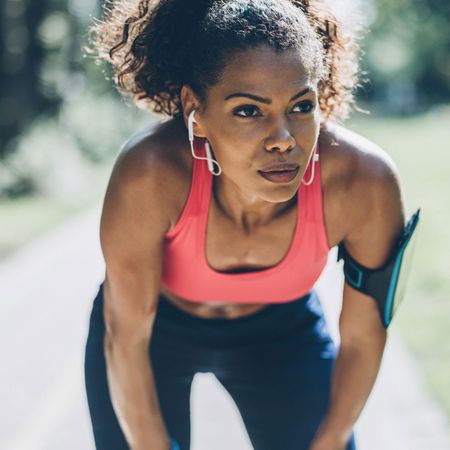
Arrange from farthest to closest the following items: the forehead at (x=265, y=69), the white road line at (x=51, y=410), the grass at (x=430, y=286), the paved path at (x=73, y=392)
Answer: the grass at (x=430, y=286), the white road line at (x=51, y=410), the paved path at (x=73, y=392), the forehead at (x=265, y=69)

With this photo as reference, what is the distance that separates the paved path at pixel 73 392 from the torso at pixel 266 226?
1.69m

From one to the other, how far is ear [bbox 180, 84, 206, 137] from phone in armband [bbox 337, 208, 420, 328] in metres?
0.63

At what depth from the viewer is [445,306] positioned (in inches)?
218

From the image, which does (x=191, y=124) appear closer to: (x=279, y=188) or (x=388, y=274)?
(x=279, y=188)

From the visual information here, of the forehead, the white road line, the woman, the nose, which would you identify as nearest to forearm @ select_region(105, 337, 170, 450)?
the woman

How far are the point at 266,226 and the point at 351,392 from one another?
1.99ft

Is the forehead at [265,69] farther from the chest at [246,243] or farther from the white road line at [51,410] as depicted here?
the white road line at [51,410]

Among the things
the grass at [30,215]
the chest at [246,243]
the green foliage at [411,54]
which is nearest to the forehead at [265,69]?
the chest at [246,243]

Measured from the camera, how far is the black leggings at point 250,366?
8.02 ft

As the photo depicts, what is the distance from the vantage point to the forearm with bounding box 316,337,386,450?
2.38 metres

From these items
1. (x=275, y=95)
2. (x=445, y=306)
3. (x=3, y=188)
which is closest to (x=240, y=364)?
(x=275, y=95)

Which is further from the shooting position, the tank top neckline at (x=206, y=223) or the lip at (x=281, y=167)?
the tank top neckline at (x=206, y=223)

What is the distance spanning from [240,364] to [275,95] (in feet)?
3.35

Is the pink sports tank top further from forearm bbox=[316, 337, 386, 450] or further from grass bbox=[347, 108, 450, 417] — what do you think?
grass bbox=[347, 108, 450, 417]
